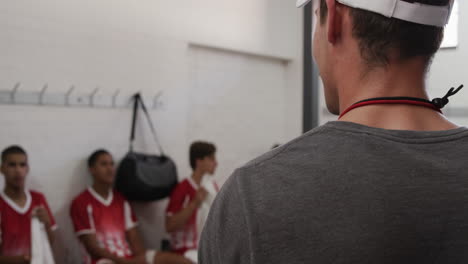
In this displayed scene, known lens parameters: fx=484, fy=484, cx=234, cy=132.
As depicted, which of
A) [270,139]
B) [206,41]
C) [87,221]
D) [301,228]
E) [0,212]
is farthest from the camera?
[270,139]

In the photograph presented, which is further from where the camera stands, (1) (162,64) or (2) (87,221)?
(1) (162,64)

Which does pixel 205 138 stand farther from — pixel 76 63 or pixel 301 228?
pixel 301 228

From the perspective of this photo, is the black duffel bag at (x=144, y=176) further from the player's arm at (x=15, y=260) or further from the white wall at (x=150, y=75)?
the player's arm at (x=15, y=260)

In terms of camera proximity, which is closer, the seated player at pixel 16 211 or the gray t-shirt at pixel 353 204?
the gray t-shirt at pixel 353 204

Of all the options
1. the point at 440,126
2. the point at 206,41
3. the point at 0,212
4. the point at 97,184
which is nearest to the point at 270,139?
the point at 206,41

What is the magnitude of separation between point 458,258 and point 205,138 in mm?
3987

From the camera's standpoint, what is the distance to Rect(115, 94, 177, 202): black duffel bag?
3.54m

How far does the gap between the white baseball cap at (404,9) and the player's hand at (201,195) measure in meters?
3.11

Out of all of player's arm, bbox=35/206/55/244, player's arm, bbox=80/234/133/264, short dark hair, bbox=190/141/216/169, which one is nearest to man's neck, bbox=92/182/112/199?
player's arm, bbox=80/234/133/264

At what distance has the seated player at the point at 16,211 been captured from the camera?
113 inches

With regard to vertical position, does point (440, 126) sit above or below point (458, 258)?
above

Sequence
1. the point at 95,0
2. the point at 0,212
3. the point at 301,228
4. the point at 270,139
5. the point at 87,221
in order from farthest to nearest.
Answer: the point at 270,139 → the point at 95,0 → the point at 87,221 → the point at 0,212 → the point at 301,228

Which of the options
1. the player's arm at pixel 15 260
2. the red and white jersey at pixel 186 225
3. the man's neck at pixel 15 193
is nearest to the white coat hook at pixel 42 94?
the man's neck at pixel 15 193

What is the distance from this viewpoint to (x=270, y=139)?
530cm
